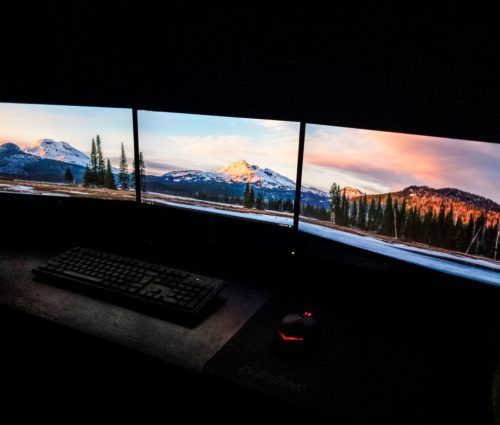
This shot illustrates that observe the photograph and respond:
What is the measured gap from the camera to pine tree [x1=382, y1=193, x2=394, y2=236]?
117 centimetres

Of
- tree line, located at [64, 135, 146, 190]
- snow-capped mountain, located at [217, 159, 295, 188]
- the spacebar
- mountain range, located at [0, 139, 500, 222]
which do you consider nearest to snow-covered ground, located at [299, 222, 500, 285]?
mountain range, located at [0, 139, 500, 222]

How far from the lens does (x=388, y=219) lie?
46.5 inches

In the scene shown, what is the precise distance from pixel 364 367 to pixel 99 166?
54.0 inches

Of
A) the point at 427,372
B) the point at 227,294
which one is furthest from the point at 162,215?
the point at 427,372

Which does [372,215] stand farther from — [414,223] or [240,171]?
[240,171]

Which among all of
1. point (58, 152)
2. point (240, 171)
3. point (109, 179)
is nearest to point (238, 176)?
point (240, 171)

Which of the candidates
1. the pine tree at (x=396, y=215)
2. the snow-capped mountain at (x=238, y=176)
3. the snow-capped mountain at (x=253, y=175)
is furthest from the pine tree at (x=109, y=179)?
the pine tree at (x=396, y=215)

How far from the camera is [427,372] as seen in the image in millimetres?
905

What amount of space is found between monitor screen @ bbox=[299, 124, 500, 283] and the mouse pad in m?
0.22

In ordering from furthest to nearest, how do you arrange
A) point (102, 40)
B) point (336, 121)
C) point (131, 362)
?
point (102, 40) < point (336, 121) < point (131, 362)

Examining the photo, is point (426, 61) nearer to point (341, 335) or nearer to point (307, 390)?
point (341, 335)

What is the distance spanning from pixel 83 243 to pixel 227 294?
761 millimetres

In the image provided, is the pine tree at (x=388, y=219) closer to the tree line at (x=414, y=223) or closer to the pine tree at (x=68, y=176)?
the tree line at (x=414, y=223)

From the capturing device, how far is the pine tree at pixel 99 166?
5.49 ft
